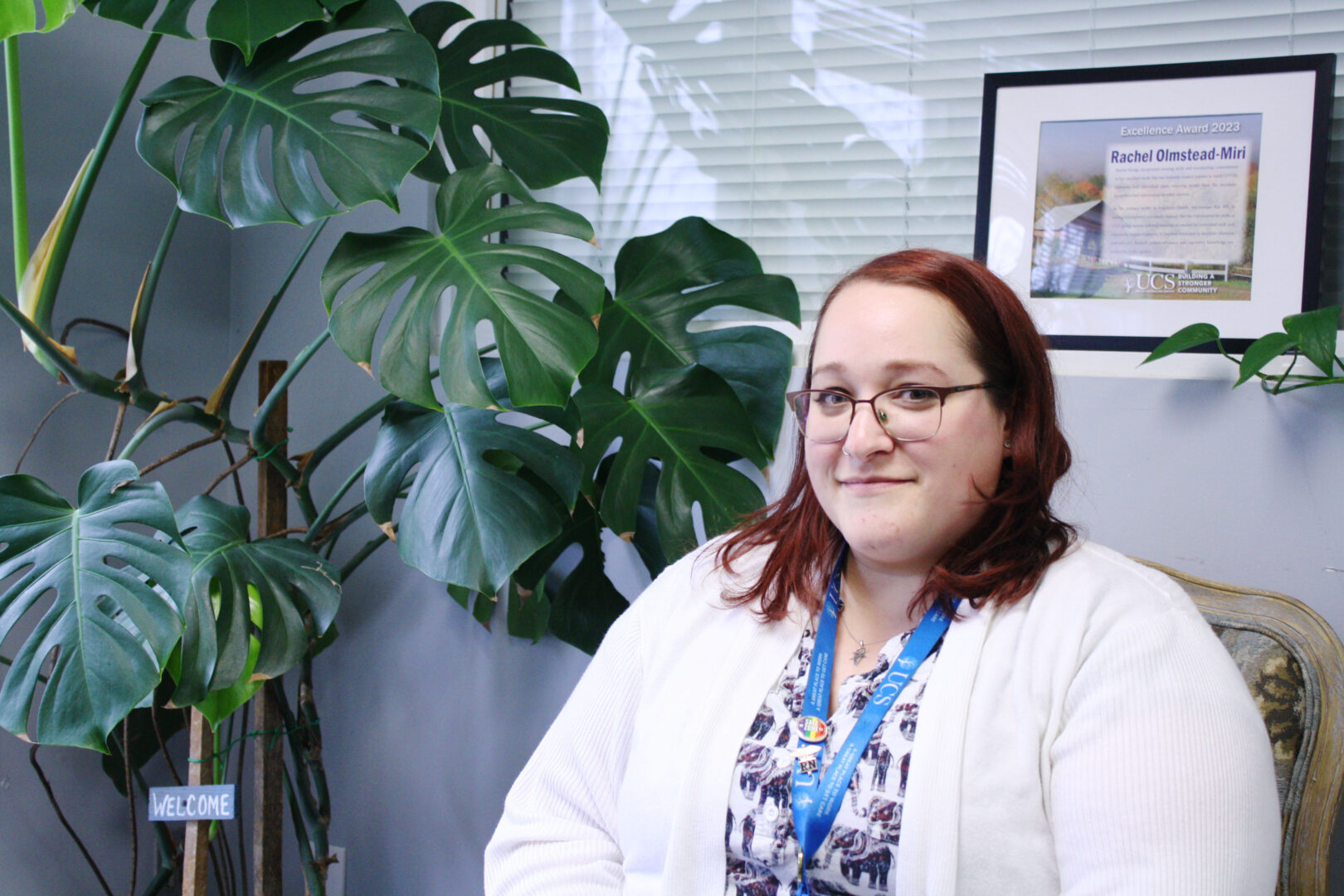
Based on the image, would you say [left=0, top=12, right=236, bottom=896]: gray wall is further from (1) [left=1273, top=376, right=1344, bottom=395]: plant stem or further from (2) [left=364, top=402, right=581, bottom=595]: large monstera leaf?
(1) [left=1273, top=376, right=1344, bottom=395]: plant stem

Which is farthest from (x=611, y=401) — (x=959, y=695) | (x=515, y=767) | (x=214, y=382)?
(x=214, y=382)

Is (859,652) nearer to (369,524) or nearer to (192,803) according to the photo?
(192,803)

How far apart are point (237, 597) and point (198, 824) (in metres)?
0.48

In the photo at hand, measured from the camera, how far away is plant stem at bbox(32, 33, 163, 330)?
1.36 metres

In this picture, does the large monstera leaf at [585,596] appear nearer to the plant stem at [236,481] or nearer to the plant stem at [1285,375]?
the plant stem at [236,481]

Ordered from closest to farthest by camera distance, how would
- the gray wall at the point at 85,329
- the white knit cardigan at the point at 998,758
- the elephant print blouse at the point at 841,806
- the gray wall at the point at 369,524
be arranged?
the white knit cardigan at the point at 998,758
the elephant print blouse at the point at 841,806
the gray wall at the point at 369,524
the gray wall at the point at 85,329

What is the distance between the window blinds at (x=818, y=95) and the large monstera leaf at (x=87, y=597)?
41.5 inches

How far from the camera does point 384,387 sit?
3.88 feet

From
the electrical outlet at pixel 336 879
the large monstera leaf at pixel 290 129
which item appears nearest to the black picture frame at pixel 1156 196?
the large monstera leaf at pixel 290 129

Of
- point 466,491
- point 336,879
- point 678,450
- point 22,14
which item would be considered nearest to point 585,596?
point 678,450

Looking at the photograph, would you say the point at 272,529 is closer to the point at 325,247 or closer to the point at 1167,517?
the point at 325,247

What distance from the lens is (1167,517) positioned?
150cm

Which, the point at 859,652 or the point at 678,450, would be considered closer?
the point at 859,652

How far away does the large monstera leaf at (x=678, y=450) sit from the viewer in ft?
4.81
